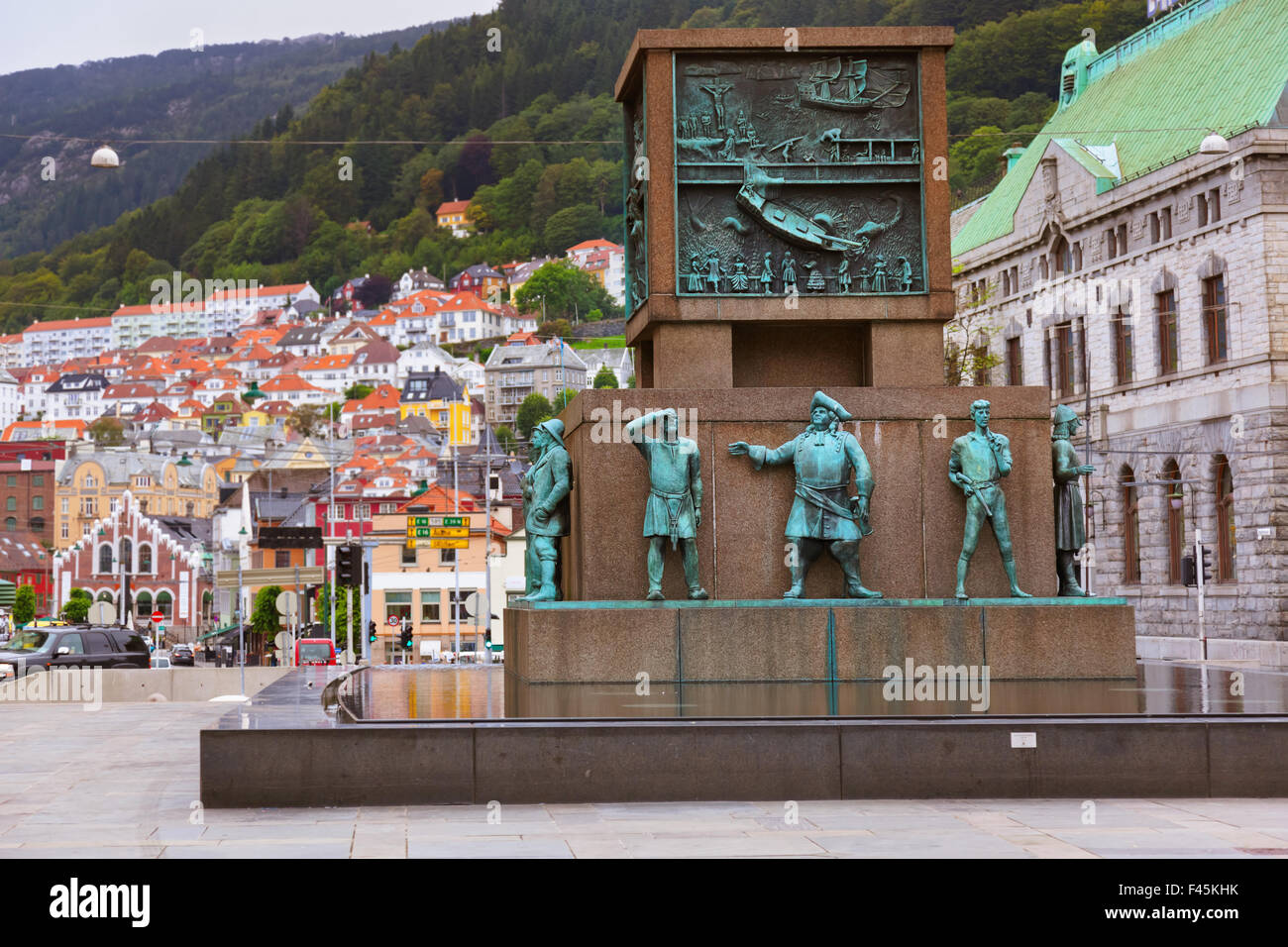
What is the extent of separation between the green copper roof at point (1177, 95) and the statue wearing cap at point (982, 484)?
31.8 metres

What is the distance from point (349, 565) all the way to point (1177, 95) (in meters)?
30.2

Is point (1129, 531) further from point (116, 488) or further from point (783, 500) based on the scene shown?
point (116, 488)

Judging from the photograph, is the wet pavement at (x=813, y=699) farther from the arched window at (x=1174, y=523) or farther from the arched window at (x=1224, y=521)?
the arched window at (x=1174, y=523)

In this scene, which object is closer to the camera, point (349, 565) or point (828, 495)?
point (828, 495)

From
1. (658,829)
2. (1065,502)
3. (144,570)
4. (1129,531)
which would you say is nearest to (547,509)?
(1065,502)

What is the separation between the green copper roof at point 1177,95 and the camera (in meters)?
47.0

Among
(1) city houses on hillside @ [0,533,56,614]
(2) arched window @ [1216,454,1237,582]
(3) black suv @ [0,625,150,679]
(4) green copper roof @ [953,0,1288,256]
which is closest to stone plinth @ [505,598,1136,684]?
(3) black suv @ [0,625,150,679]

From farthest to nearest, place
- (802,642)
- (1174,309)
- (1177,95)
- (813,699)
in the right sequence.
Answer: (1177,95)
(1174,309)
(802,642)
(813,699)

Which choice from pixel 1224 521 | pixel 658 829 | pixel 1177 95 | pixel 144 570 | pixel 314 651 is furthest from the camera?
pixel 144 570

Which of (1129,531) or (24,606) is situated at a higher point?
(1129,531)

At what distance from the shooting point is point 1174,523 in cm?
4906

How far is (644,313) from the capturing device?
18078mm

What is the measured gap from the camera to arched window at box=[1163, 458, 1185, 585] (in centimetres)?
4838
